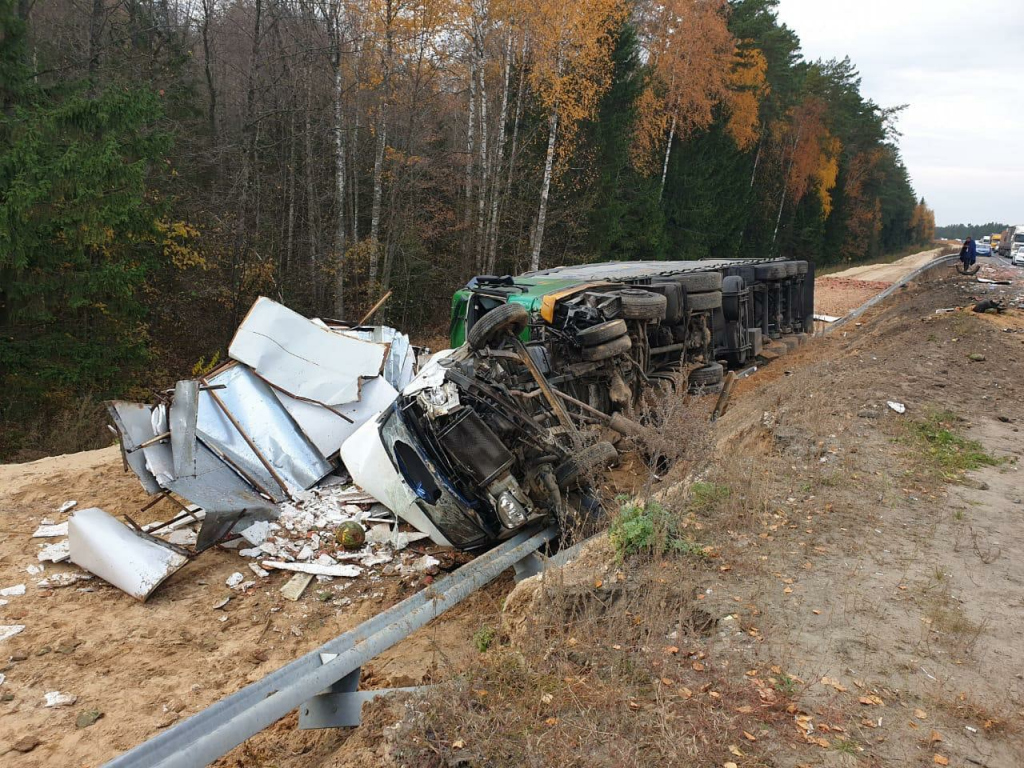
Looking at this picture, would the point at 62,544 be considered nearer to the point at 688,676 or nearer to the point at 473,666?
the point at 473,666

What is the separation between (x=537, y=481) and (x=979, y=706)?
3302mm

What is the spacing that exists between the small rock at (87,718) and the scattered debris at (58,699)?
15cm

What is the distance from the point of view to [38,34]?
14367 millimetres

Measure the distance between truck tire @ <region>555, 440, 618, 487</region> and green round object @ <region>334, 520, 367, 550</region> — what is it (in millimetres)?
2054

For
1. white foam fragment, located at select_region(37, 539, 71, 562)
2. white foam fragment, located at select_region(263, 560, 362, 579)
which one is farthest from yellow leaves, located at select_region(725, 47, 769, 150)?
white foam fragment, located at select_region(37, 539, 71, 562)

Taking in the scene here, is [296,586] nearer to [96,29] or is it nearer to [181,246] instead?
[181,246]

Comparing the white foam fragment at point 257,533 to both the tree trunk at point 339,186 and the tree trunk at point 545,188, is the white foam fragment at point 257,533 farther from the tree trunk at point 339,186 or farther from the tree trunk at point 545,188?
the tree trunk at point 545,188

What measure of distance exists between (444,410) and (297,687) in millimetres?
2532

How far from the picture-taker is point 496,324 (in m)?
5.93

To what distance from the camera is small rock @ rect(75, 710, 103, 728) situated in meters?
4.20

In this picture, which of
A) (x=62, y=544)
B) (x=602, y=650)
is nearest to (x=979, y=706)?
(x=602, y=650)

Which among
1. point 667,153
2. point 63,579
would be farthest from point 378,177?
point 667,153

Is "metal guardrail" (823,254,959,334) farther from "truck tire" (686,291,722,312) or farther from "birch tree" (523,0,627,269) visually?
"truck tire" (686,291,722,312)

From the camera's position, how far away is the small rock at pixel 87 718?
4.20 m
